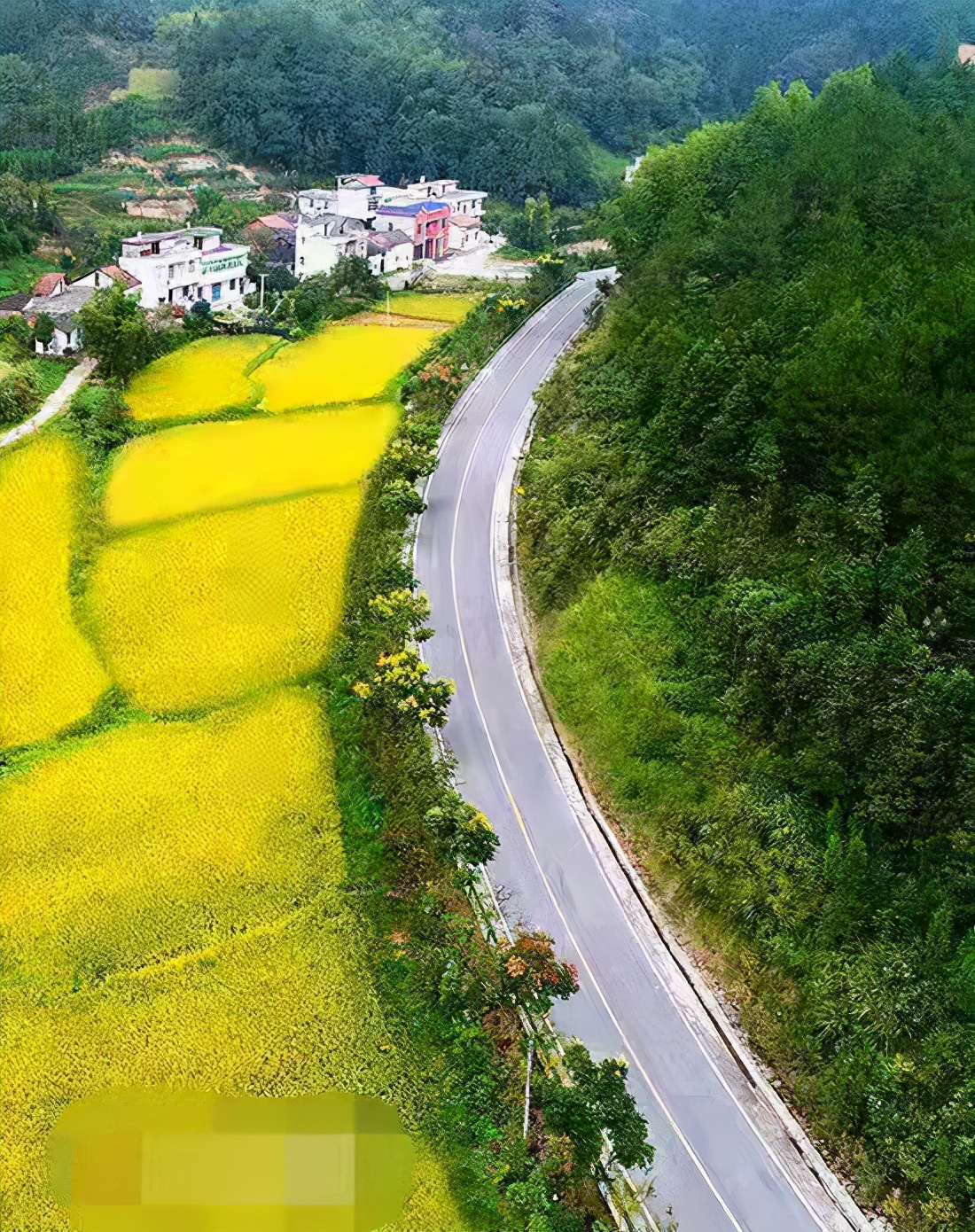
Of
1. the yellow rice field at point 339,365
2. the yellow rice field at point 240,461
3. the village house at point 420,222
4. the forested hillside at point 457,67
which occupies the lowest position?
the yellow rice field at point 240,461

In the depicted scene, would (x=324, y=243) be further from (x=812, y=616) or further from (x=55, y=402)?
(x=812, y=616)

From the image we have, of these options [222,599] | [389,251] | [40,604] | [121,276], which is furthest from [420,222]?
[40,604]

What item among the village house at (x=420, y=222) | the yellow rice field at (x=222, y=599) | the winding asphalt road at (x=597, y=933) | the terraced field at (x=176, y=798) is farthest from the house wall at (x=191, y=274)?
the winding asphalt road at (x=597, y=933)

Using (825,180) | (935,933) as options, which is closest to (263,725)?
(935,933)

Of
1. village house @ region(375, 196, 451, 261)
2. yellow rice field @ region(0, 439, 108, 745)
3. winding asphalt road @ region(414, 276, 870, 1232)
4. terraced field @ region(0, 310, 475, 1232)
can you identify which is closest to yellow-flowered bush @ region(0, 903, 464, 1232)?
terraced field @ region(0, 310, 475, 1232)

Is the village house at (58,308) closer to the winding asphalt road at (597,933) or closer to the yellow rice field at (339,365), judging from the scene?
the yellow rice field at (339,365)

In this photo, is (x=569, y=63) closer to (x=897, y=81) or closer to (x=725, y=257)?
(x=897, y=81)

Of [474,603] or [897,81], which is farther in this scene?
[897,81]

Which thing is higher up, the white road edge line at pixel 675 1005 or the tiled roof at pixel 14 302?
the tiled roof at pixel 14 302
